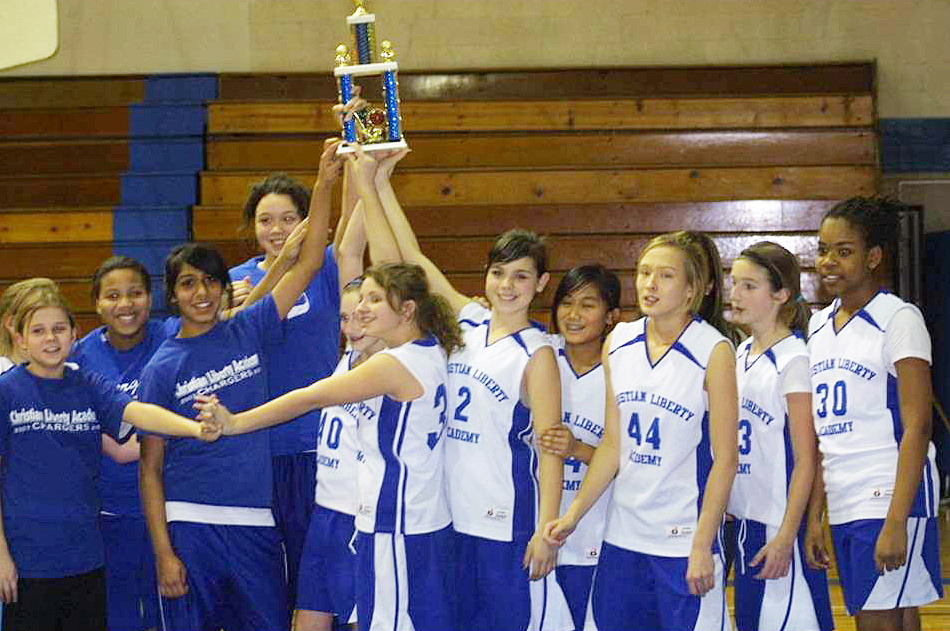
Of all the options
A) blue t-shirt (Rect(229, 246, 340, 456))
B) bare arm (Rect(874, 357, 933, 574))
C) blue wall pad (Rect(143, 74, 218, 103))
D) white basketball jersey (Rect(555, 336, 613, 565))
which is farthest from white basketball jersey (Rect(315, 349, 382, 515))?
blue wall pad (Rect(143, 74, 218, 103))

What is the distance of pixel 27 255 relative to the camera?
774cm

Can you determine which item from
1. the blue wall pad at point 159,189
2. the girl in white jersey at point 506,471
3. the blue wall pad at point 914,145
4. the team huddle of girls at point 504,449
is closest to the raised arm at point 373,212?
the team huddle of girls at point 504,449

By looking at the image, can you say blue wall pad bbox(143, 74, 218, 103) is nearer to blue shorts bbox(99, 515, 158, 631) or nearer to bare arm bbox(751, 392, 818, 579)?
blue shorts bbox(99, 515, 158, 631)

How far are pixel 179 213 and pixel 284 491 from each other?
4.62m

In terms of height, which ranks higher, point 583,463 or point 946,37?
point 946,37

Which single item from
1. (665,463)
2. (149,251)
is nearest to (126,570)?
(665,463)

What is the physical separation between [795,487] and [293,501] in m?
1.45

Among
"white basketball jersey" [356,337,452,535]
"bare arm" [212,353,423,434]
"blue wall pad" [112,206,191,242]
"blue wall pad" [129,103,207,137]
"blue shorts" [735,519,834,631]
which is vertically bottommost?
"blue shorts" [735,519,834,631]

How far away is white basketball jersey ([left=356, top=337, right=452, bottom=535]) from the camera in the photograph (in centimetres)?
299

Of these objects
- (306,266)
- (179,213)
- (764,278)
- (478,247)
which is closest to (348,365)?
(306,266)

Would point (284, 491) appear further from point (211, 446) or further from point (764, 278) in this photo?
point (764, 278)

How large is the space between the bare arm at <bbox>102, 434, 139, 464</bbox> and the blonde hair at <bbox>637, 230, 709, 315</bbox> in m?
1.58

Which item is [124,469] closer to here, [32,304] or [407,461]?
[32,304]

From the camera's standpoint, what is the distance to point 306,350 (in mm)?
3613
